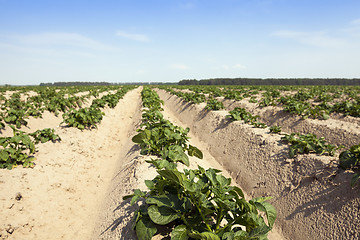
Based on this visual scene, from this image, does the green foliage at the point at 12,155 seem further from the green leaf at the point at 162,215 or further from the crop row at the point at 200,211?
the green leaf at the point at 162,215

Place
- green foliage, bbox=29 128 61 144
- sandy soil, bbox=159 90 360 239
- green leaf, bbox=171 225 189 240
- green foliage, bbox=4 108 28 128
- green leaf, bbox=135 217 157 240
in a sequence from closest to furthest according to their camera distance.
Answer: green leaf, bbox=171 225 189 240 → green leaf, bbox=135 217 157 240 → sandy soil, bbox=159 90 360 239 → green foliage, bbox=29 128 61 144 → green foliage, bbox=4 108 28 128

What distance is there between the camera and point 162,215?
8.33ft

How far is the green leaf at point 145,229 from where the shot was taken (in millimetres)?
2531

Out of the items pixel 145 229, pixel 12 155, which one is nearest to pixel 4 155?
pixel 12 155

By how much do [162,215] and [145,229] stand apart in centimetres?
33

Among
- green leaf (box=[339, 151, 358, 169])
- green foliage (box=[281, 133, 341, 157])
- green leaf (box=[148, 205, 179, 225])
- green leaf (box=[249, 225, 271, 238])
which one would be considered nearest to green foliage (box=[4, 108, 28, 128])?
green leaf (box=[148, 205, 179, 225])

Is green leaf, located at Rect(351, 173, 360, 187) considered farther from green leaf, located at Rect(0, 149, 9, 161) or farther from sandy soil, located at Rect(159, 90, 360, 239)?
green leaf, located at Rect(0, 149, 9, 161)

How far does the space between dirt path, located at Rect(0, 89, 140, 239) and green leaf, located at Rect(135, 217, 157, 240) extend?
2390 millimetres

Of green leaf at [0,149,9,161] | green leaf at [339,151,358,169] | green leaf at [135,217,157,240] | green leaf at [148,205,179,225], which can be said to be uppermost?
green leaf at [339,151,358,169]

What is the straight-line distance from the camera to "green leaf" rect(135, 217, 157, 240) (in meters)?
2.53

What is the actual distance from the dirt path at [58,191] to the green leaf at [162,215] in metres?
2.73

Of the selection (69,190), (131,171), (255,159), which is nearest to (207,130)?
(255,159)

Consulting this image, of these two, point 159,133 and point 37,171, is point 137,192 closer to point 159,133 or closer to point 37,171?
point 159,133

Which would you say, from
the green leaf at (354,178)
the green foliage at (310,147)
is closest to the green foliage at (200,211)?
the green leaf at (354,178)
